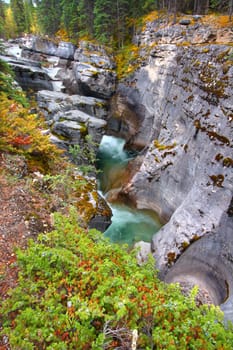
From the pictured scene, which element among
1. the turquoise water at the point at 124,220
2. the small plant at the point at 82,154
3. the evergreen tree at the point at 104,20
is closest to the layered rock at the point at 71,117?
the small plant at the point at 82,154

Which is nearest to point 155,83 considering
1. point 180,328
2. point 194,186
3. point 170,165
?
point 170,165

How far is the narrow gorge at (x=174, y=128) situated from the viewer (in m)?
9.67

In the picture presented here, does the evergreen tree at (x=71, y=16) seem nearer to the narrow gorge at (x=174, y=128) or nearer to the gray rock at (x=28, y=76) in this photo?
the narrow gorge at (x=174, y=128)

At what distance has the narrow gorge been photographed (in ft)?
31.7

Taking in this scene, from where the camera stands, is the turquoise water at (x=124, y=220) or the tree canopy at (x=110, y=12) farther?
the tree canopy at (x=110, y=12)

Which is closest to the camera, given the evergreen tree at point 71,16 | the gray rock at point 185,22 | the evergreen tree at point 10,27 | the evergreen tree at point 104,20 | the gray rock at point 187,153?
the gray rock at point 187,153

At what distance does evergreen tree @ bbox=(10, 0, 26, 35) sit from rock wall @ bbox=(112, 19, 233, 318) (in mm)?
50597

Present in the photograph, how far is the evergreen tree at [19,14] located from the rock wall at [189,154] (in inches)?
1992

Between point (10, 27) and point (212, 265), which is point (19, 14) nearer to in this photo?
point (10, 27)

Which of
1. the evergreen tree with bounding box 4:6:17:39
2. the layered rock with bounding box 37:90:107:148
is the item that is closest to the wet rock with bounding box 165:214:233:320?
the layered rock with bounding box 37:90:107:148

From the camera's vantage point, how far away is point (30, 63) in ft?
95.6

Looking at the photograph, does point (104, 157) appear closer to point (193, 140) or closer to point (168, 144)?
point (168, 144)

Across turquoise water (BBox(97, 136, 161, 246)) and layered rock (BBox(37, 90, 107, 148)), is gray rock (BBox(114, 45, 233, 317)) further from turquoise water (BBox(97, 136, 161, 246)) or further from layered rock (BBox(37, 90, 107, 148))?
layered rock (BBox(37, 90, 107, 148))

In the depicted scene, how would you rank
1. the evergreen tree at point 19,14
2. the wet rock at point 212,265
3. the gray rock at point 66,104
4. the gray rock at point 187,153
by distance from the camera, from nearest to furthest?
the wet rock at point 212,265 < the gray rock at point 187,153 < the gray rock at point 66,104 < the evergreen tree at point 19,14
